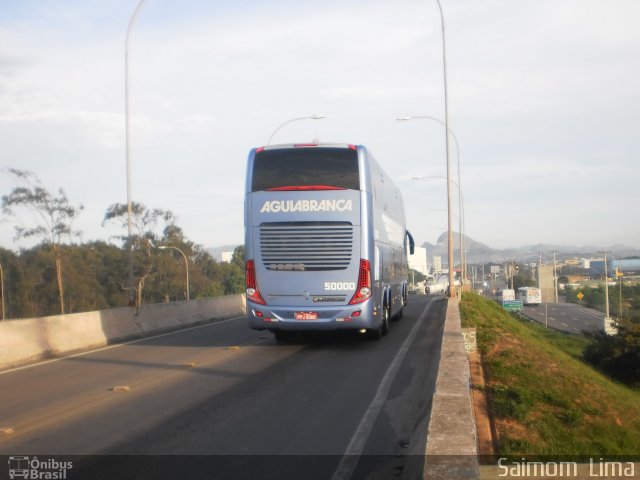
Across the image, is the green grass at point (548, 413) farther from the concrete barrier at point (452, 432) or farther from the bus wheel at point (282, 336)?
the bus wheel at point (282, 336)

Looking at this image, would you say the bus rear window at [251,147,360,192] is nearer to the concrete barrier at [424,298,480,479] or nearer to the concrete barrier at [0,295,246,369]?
the concrete barrier at [0,295,246,369]

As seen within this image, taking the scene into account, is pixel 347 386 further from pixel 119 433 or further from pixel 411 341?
A: pixel 411 341

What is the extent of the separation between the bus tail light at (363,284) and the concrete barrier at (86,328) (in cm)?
690

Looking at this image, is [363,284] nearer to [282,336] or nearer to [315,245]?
[315,245]

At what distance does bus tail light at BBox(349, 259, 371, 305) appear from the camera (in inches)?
650

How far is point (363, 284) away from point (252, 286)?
7.90 feet

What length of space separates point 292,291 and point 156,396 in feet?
19.2

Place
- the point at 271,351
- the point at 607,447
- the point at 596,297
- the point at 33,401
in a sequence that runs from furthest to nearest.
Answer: the point at 596,297 < the point at 271,351 < the point at 33,401 < the point at 607,447

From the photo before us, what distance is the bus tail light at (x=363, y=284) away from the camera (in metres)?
16.5

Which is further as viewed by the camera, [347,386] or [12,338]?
[12,338]

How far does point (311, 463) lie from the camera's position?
289 inches

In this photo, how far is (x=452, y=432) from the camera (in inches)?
A: 229

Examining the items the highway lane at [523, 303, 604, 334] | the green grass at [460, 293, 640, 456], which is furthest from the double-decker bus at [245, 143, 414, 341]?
the highway lane at [523, 303, 604, 334]

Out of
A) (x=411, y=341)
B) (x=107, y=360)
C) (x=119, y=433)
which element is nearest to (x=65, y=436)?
(x=119, y=433)
